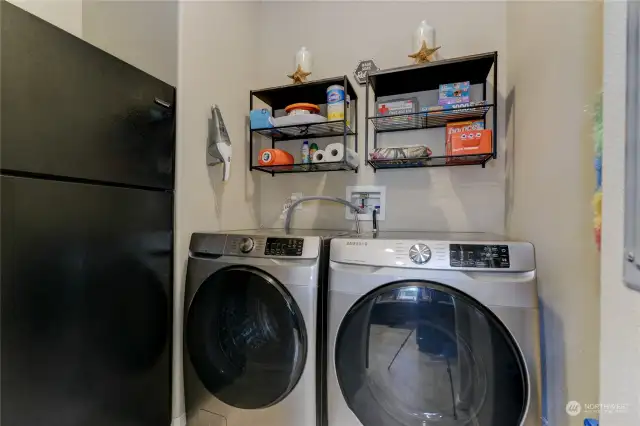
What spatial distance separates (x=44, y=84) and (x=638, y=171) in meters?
1.25

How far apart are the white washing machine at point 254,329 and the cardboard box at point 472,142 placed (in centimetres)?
74

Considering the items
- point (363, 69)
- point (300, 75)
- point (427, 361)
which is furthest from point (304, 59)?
point (427, 361)

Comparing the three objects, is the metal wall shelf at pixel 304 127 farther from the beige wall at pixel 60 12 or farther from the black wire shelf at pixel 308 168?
the beige wall at pixel 60 12

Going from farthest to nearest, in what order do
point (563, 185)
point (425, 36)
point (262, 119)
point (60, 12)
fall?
1. point (262, 119)
2. point (425, 36)
3. point (60, 12)
4. point (563, 185)

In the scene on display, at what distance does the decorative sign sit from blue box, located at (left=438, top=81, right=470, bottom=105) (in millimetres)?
465

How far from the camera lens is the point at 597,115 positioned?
65 centimetres

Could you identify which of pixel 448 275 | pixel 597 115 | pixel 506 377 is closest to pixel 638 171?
pixel 597 115

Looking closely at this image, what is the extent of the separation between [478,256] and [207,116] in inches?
48.0

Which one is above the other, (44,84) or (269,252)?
(44,84)

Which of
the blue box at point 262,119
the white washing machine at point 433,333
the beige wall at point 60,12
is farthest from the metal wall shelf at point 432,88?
the beige wall at point 60,12

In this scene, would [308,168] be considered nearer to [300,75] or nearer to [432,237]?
[300,75]

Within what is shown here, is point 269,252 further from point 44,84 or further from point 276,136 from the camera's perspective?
point 276,136

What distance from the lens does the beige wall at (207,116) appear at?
117 cm

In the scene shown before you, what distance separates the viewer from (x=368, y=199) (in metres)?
1.64
